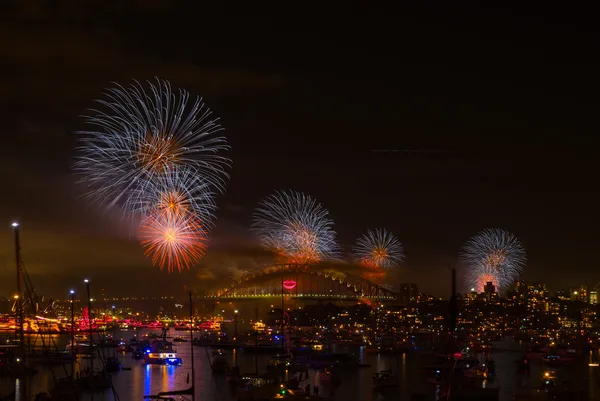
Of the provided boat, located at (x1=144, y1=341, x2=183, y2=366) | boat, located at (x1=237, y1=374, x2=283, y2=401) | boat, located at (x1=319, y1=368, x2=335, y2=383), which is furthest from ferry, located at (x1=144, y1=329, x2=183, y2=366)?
boat, located at (x1=237, y1=374, x2=283, y2=401)

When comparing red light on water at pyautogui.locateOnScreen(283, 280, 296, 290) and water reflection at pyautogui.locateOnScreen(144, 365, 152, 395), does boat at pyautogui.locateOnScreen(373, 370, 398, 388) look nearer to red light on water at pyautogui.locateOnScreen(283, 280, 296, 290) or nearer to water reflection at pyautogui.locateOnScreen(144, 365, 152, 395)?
water reflection at pyautogui.locateOnScreen(144, 365, 152, 395)

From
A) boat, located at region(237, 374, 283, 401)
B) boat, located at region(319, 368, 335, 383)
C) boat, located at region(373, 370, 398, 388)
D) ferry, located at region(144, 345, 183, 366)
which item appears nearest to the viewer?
boat, located at region(237, 374, 283, 401)

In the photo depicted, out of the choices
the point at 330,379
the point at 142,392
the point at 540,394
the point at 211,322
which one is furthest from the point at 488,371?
the point at 211,322

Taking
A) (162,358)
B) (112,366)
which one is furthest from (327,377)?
(162,358)

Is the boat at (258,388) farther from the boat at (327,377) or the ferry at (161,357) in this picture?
the ferry at (161,357)

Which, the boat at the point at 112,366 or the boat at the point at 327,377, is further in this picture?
the boat at the point at 112,366

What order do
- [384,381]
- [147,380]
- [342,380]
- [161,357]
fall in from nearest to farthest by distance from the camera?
[384,381] → [147,380] → [342,380] → [161,357]

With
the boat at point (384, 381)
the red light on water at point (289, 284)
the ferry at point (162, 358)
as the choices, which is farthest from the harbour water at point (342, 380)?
the red light on water at point (289, 284)

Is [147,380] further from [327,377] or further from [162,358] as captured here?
[162,358]
